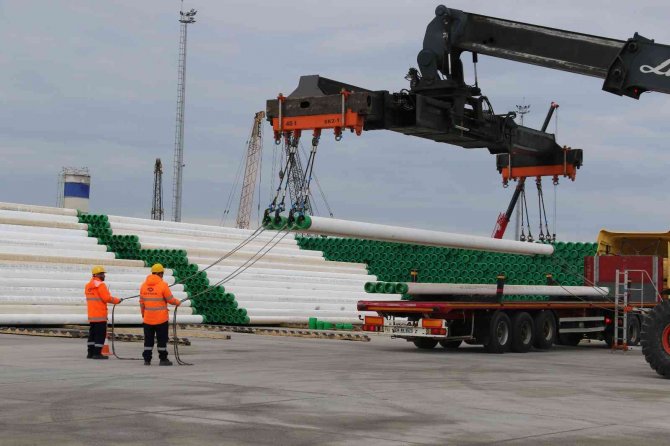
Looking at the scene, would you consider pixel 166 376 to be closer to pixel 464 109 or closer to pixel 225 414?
pixel 225 414

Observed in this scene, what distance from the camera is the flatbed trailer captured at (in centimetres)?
2052

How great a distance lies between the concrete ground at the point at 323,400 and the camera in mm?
9031

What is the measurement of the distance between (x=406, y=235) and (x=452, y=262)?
14210 mm

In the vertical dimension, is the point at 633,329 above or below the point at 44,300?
below

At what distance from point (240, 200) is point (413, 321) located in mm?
76586

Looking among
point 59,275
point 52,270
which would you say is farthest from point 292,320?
point 52,270

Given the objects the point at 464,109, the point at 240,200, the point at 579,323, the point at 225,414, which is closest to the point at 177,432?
the point at 225,414

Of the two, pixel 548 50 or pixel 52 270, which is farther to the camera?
pixel 52 270

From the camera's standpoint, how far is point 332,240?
38.9m

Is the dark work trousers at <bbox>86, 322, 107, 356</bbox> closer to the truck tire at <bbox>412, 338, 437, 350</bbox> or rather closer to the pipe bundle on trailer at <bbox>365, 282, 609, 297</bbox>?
the pipe bundle on trailer at <bbox>365, 282, 609, 297</bbox>

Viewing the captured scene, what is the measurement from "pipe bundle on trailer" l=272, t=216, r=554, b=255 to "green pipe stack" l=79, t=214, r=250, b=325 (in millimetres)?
8407

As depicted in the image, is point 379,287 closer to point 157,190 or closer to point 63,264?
point 63,264

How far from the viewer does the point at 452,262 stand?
34.4m

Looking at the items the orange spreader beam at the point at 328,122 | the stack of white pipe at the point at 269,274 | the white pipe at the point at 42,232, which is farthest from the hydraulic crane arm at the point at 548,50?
the white pipe at the point at 42,232
